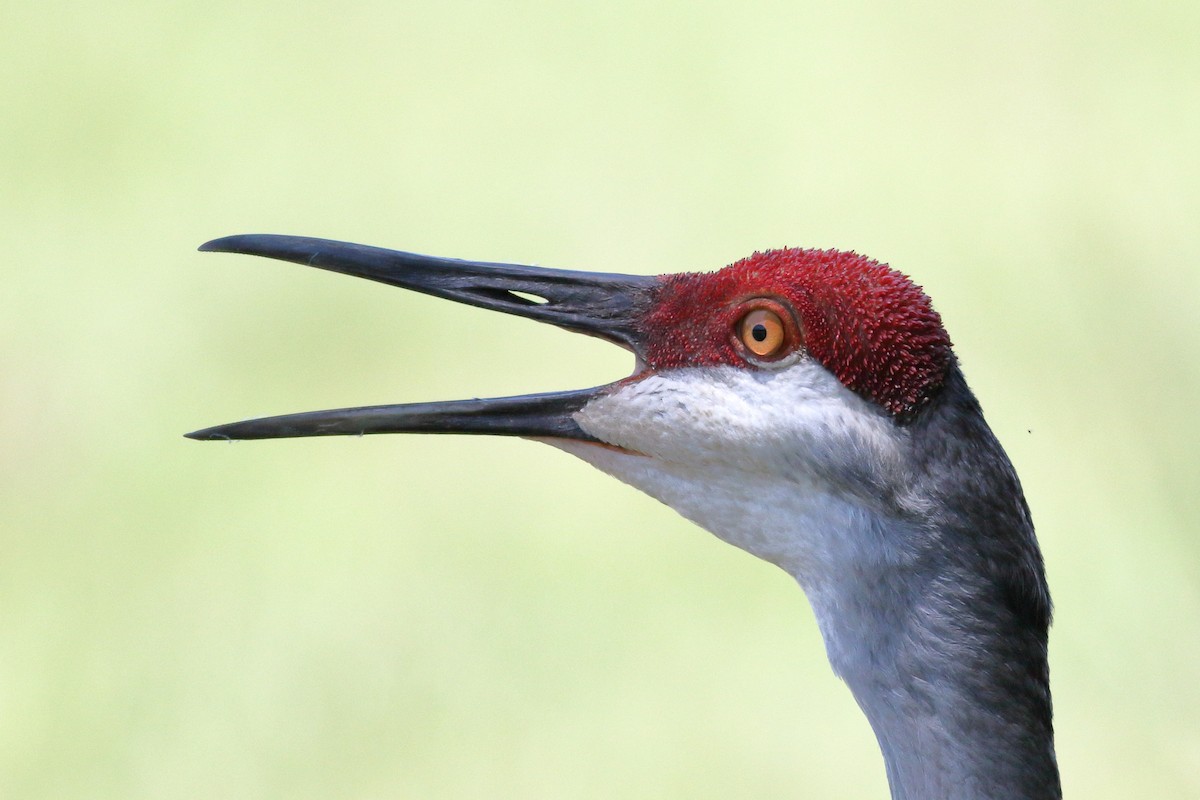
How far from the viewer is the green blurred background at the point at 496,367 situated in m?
3.80

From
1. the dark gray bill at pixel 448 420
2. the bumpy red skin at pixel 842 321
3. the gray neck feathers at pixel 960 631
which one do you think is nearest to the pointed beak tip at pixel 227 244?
the dark gray bill at pixel 448 420

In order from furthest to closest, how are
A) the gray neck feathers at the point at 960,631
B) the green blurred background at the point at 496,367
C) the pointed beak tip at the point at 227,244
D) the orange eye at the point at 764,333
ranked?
the green blurred background at the point at 496,367, the pointed beak tip at the point at 227,244, the orange eye at the point at 764,333, the gray neck feathers at the point at 960,631

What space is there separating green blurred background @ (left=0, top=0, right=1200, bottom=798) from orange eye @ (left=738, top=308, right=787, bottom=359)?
232cm

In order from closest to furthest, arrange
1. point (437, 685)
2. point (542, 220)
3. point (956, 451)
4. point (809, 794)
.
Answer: point (956, 451) < point (809, 794) < point (437, 685) < point (542, 220)

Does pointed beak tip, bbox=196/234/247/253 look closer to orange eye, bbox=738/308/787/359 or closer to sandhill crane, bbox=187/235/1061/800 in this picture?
sandhill crane, bbox=187/235/1061/800

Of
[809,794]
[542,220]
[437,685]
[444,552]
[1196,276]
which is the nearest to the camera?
[809,794]

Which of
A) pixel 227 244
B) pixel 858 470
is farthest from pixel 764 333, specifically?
pixel 227 244

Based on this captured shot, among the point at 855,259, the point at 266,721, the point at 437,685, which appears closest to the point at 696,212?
the point at 437,685

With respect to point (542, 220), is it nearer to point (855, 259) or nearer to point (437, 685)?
point (437, 685)

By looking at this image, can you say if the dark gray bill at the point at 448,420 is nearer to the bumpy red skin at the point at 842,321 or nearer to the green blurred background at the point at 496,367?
the bumpy red skin at the point at 842,321

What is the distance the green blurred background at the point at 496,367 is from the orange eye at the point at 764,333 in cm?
232

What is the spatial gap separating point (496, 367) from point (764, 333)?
3122mm

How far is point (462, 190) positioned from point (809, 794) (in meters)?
2.70

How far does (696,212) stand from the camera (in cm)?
509
